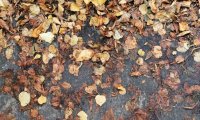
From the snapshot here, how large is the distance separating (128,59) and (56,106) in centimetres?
71

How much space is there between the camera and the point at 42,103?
→ 282cm

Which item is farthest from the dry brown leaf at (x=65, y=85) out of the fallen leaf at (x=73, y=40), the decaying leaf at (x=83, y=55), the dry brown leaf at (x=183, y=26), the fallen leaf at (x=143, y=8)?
the dry brown leaf at (x=183, y=26)

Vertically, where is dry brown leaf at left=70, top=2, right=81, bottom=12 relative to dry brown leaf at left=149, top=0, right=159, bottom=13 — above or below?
below

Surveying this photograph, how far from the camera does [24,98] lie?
2824 mm

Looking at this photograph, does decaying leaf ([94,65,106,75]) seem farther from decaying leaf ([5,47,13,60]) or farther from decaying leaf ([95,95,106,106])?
decaying leaf ([5,47,13,60])

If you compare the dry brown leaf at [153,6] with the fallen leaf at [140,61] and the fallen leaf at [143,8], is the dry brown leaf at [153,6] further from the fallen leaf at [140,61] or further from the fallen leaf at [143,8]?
the fallen leaf at [140,61]

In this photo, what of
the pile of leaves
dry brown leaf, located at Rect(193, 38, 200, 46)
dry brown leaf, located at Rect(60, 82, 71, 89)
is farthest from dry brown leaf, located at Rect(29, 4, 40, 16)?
dry brown leaf, located at Rect(193, 38, 200, 46)

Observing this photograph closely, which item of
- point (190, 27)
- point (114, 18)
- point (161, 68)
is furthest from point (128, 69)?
point (190, 27)

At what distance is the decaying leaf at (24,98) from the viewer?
2812 millimetres

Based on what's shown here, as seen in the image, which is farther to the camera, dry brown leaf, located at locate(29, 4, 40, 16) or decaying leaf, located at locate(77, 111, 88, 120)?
dry brown leaf, located at locate(29, 4, 40, 16)

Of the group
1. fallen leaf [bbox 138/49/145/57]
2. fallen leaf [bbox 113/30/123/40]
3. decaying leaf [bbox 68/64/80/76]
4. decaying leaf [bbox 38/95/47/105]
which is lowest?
decaying leaf [bbox 38/95/47/105]

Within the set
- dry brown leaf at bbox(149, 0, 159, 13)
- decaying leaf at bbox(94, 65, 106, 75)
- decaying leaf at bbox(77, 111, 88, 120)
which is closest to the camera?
decaying leaf at bbox(77, 111, 88, 120)

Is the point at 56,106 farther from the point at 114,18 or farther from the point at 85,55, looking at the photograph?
the point at 114,18

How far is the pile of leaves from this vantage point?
9.31 feet
